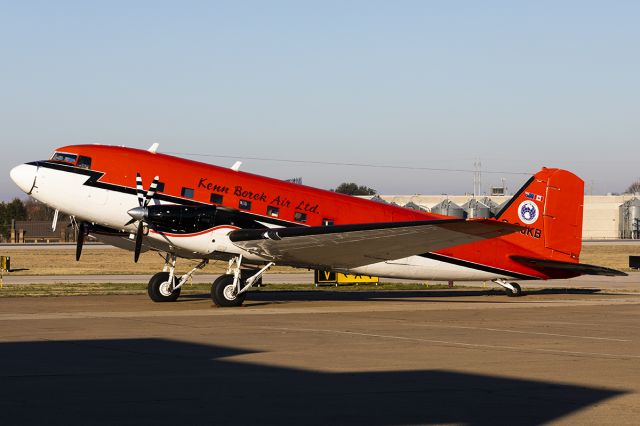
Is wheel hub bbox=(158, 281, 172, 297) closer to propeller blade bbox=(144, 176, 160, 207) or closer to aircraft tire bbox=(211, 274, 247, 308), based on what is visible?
aircraft tire bbox=(211, 274, 247, 308)

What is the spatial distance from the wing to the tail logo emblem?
5920 millimetres

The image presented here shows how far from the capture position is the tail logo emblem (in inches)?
1409

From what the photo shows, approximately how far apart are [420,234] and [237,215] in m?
6.37

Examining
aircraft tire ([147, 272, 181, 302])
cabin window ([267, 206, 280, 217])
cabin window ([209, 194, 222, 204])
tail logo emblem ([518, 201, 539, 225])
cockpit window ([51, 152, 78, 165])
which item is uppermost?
cockpit window ([51, 152, 78, 165])

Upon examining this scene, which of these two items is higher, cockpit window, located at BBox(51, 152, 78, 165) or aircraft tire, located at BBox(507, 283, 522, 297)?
cockpit window, located at BBox(51, 152, 78, 165)

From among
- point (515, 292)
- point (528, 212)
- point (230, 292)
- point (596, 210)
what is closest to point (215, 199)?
point (230, 292)

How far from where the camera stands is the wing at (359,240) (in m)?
28.4

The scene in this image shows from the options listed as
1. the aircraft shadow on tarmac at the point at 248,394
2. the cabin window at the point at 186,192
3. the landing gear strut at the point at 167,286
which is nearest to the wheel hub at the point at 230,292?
the landing gear strut at the point at 167,286

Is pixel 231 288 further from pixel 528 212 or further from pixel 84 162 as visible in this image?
pixel 528 212

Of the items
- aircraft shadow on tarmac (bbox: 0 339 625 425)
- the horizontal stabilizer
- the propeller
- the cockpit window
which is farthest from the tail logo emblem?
aircraft shadow on tarmac (bbox: 0 339 625 425)

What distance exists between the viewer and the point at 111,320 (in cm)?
2559

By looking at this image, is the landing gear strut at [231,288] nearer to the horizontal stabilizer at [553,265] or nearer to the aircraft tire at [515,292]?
the horizontal stabilizer at [553,265]

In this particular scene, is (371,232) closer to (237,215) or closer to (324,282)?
(237,215)

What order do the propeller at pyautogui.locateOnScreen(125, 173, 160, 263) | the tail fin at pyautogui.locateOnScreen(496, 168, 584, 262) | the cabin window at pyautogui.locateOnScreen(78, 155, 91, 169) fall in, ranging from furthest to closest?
the tail fin at pyautogui.locateOnScreen(496, 168, 584, 262) < the cabin window at pyautogui.locateOnScreen(78, 155, 91, 169) < the propeller at pyautogui.locateOnScreen(125, 173, 160, 263)
